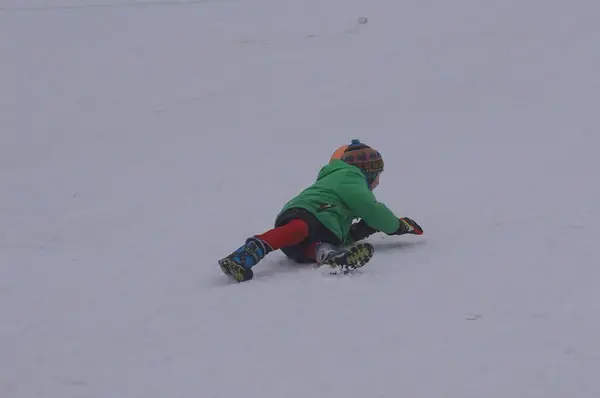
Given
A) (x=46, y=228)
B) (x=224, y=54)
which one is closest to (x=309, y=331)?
(x=46, y=228)

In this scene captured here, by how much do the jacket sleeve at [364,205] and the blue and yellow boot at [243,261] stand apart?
612 mm

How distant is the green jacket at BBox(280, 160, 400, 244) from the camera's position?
167 inches

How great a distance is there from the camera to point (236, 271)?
3807 mm

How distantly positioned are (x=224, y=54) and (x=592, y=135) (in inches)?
214

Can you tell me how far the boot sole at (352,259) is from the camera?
148 inches

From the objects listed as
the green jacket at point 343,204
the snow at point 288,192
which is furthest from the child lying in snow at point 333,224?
the snow at point 288,192

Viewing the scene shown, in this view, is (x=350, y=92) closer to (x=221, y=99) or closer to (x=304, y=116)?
(x=304, y=116)

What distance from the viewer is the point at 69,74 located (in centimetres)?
1052

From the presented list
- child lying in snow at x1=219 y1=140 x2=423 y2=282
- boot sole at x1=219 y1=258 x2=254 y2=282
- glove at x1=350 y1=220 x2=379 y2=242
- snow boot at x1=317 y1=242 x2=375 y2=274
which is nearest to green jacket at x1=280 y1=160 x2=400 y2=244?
child lying in snow at x1=219 y1=140 x2=423 y2=282

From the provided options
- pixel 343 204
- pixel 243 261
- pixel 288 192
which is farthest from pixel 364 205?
pixel 288 192

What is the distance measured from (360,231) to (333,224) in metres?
0.48

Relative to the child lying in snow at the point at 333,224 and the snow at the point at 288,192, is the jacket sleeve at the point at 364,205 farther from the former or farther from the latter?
the snow at the point at 288,192

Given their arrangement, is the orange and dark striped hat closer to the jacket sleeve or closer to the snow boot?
the jacket sleeve

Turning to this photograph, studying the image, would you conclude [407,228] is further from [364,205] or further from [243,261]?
[243,261]
